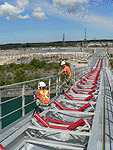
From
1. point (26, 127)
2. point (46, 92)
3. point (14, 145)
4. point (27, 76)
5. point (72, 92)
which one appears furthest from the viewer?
point (27, 76)

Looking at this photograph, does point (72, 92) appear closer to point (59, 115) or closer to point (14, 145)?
point (59, 115)

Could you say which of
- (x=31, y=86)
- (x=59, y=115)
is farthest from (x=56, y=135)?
(x=31, y=86)

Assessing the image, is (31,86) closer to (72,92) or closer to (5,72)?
(5,72)

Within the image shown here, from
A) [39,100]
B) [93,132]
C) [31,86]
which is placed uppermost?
[39,100]

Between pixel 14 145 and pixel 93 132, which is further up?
pixel 93 132

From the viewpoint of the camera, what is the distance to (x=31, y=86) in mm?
84250

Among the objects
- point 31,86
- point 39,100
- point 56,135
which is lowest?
point 31,86

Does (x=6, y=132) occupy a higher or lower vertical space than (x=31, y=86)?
higher

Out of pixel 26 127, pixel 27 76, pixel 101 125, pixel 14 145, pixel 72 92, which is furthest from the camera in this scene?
pixel 27 76

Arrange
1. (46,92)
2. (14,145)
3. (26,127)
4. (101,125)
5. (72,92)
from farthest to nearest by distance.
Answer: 1. (72,92)
2. (46,92)
3. (101,125)
4. (26,127)
5. (14,145)

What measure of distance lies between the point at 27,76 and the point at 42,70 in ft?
33.7

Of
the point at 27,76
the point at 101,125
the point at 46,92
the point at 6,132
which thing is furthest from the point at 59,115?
the point at 27,76

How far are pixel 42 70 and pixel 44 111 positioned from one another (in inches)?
3994

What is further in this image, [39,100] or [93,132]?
[39,100]
